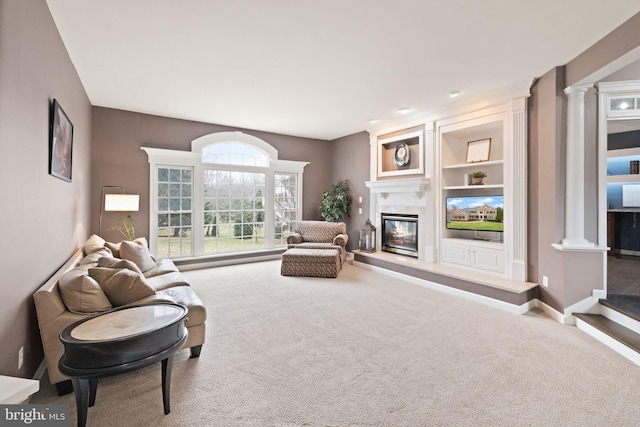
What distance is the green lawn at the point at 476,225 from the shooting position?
14.0 ft

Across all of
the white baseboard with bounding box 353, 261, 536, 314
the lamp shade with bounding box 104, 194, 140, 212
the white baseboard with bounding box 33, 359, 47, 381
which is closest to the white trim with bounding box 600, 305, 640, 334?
the white baseboard with bounding box 353, 261, 536, 314

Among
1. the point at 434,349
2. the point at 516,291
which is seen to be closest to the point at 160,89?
the point at 434,349

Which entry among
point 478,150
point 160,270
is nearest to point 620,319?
point 478,150

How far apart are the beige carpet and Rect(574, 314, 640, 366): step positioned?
0.32 feet

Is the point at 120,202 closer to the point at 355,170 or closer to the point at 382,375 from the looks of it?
the point at 382,375

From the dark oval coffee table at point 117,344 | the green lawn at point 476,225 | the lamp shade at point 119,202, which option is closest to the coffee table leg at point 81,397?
the dark oval coffee table at point 117,344

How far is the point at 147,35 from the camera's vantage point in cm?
275

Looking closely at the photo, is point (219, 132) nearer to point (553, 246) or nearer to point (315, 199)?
point (315, 199)

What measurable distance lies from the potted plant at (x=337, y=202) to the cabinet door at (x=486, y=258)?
292 centimetres

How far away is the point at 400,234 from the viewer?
5738mm

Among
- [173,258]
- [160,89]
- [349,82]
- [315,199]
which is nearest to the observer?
[349,82]

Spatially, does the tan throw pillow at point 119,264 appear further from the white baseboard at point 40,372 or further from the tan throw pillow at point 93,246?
the tan throw pillow at point 93,246

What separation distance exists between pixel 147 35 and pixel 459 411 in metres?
3.97
